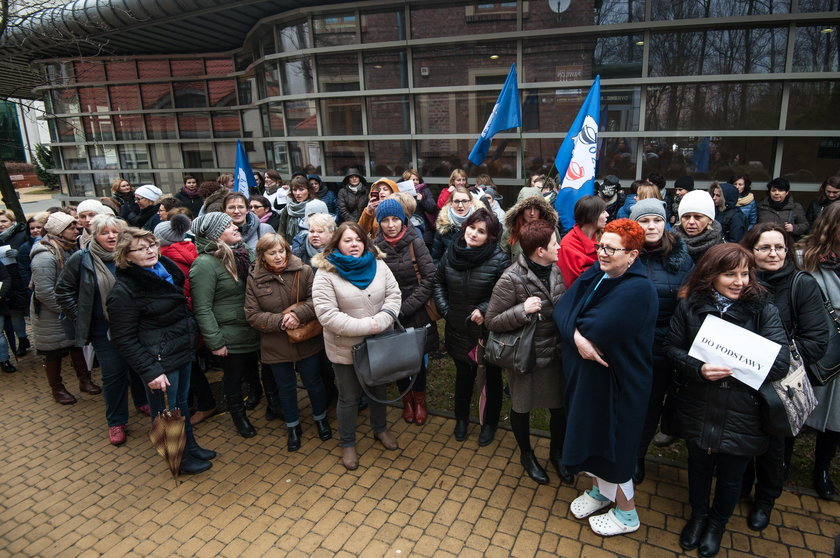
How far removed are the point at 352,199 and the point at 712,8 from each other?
224 inches

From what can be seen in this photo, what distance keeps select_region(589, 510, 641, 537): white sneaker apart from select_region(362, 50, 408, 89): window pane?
287 inches

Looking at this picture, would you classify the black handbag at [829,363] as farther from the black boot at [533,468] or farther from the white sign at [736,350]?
the black boot at [533,468]

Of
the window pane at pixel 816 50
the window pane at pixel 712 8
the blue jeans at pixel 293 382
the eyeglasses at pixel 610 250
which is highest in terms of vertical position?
the window pane at pixel 712 8

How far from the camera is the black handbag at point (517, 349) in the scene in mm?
3457

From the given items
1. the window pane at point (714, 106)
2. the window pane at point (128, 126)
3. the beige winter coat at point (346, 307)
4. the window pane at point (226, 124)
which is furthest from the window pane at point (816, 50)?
the window pane at point (128, 126)

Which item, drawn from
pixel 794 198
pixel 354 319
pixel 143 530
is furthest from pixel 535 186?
pixel 143 530

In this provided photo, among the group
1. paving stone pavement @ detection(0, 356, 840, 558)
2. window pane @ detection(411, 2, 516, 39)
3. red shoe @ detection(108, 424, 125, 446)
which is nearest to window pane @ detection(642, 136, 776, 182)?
window pane @ detection(411, 2, 516, 39)

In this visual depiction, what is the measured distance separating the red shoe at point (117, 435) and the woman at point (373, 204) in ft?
10.1

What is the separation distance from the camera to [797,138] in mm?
6824

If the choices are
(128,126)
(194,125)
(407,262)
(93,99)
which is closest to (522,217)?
(407,262)

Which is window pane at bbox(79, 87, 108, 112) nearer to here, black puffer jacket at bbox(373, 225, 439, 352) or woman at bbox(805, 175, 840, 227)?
black puffer jacket at bbox(373, 225, 439, 352)

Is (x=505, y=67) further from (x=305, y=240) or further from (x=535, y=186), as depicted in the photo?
(x=305, y=240)

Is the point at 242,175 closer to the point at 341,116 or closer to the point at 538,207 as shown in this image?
the point at 341,116

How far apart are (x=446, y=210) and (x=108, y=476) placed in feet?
12.7
